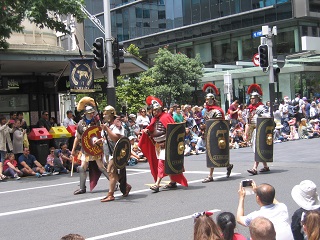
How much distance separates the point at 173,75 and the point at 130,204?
30.4 metres

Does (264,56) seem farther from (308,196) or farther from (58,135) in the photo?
(308,196)

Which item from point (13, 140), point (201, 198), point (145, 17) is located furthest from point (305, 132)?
point (145, 17)

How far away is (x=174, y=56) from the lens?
4078 centimetres

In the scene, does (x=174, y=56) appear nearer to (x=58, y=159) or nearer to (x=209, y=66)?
(x=209, y=66)

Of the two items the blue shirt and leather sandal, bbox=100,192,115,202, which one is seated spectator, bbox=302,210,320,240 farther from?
the blue shirt

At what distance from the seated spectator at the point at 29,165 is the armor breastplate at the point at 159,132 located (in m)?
5.95

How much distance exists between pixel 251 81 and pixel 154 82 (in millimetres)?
7024

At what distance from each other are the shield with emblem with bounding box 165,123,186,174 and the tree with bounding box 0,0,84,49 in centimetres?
633

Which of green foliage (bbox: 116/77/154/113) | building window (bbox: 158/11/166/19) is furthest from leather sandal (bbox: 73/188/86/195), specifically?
building window (bbox: 158/11/166/19)

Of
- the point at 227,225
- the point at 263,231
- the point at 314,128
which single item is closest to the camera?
the point at 263,231

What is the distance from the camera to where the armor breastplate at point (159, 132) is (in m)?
11.6

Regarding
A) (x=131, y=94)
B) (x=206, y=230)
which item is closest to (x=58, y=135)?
(x=206, y=230)

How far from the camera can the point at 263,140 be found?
13203mm

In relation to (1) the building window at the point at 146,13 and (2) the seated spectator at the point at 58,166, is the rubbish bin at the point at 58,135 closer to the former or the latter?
(2) the seated spectator at the point at 58,166
